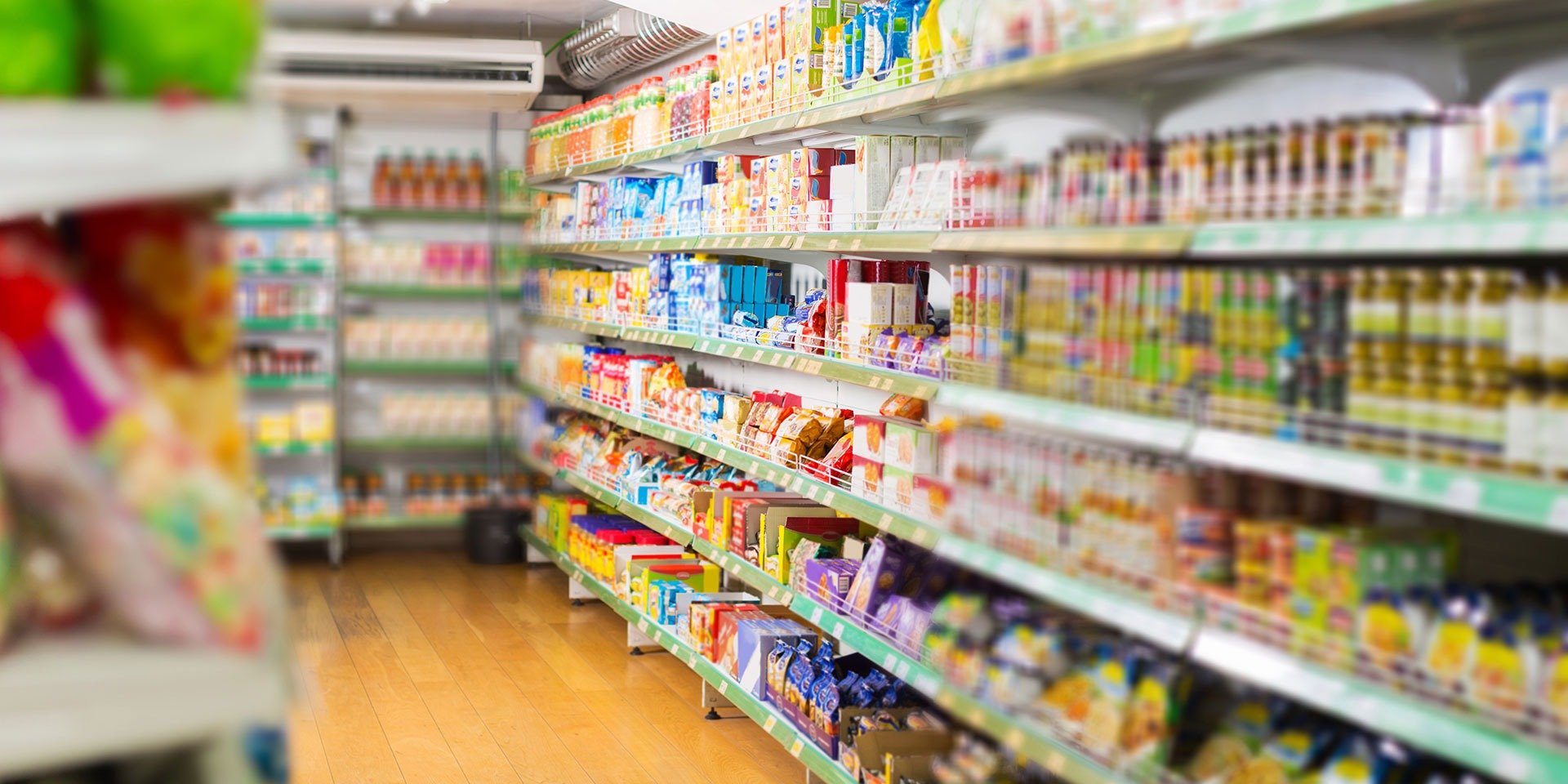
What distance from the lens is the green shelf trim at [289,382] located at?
8.16 meters

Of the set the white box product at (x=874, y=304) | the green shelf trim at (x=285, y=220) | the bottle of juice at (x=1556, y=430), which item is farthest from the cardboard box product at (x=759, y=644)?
the green shelf trim at (x=285, y=220)

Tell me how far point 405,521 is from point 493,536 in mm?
726

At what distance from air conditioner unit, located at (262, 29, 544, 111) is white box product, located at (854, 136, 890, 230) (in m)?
3.35

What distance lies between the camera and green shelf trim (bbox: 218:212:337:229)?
8172 mm

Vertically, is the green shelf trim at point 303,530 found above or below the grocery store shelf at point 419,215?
below

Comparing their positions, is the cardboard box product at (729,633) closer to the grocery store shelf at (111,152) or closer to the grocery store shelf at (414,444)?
the grocery store shelf at (111,152)

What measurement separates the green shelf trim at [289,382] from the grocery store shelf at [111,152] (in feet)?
23.9

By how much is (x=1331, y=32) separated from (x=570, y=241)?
222 inches

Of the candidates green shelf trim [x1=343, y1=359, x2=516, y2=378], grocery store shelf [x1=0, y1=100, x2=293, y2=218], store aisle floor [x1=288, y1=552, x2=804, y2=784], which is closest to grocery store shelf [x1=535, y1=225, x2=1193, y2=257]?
grocery store shelf [x1=0, y1=100, x2=293, y2=218]

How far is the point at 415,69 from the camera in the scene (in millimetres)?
7621

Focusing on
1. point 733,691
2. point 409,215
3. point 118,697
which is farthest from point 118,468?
point 409,215

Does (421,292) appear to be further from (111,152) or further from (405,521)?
(111,152)

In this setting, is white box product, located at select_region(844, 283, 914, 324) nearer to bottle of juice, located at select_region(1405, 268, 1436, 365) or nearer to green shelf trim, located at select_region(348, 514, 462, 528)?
bottle of juice, located at select_region(1405, 268, 1436, 365)

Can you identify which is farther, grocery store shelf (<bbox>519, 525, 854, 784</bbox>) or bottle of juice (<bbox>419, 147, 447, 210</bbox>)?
bottle of juice (<bbox>419, 147, 447, 210</bbox>)
